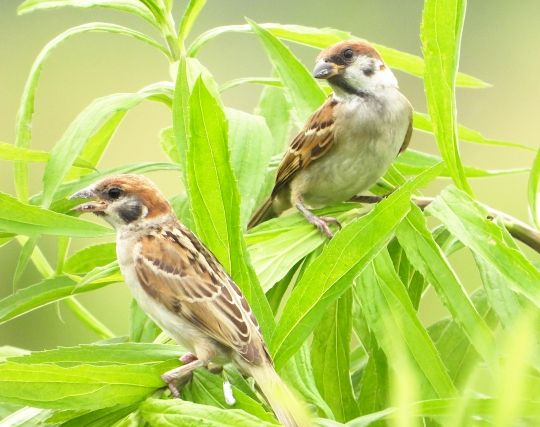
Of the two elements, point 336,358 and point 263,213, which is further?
point 263,213

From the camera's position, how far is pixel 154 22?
5.31ft

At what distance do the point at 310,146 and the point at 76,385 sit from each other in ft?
3.58

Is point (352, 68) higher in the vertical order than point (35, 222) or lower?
higher

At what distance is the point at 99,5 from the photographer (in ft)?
5.17

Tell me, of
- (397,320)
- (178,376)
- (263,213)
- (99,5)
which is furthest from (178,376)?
(263,213)

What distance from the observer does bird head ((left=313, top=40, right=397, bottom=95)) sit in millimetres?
1896

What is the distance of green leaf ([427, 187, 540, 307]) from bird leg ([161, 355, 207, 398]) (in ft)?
0.96

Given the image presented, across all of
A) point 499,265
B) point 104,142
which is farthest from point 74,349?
point 104,142

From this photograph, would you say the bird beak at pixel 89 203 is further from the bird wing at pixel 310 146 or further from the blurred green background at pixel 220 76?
the blurred green background at pixel 220 76

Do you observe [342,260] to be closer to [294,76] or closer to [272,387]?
[272,387]

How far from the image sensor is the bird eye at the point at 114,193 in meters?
1.47

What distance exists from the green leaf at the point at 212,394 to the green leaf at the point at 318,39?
1.78ft

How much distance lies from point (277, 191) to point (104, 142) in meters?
0.43

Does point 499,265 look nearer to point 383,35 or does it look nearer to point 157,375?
point 157,375
